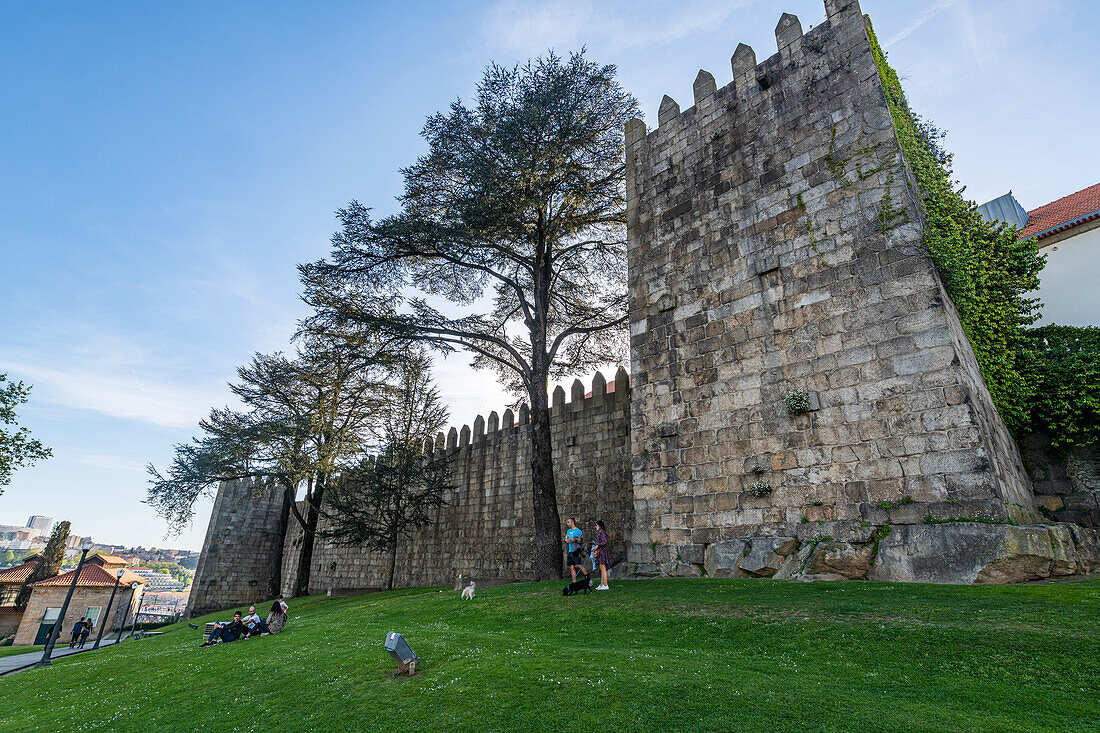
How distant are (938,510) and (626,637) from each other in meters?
4.23

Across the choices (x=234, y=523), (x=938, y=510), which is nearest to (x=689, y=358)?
(x=938, y=510)

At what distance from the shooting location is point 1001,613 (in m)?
4.89

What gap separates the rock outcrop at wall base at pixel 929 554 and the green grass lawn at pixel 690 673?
381mm

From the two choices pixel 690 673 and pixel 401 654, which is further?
pixel 401 654

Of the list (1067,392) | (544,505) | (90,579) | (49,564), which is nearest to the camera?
(1067,392)

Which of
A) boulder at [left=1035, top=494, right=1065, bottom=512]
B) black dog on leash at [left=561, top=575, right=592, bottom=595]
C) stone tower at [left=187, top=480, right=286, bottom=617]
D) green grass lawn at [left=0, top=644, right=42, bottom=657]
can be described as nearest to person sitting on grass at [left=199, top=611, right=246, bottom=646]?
black dog on leash at [left=561, top=575, right=592, bottom=595]

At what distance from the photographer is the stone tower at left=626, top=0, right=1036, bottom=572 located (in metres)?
7.16

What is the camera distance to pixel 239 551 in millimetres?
28531

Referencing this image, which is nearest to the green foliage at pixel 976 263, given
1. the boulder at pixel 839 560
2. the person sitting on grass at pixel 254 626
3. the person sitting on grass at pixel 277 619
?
the boulder at pixel 839 560

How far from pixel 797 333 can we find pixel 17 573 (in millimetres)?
50131

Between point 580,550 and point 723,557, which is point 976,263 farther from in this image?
point 580,550

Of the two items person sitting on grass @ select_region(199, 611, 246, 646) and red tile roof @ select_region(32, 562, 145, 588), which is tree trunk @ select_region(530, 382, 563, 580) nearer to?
person sitting on grass @ select_region(199, 611, 246, 646)

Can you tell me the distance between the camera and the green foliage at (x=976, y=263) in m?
8.31

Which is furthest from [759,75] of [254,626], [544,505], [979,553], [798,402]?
[254,626]
